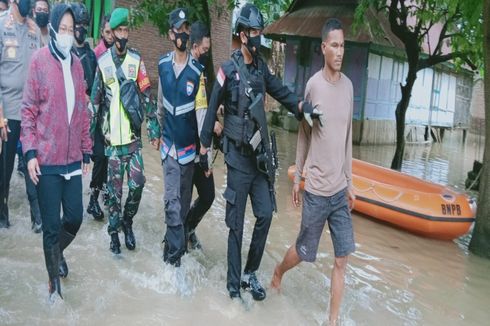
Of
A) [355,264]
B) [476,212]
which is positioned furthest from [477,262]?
[355,264]

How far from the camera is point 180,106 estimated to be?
14.7ft

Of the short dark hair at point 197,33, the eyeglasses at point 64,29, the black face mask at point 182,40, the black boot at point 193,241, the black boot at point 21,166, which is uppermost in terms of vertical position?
the short dark hair at point 197,33

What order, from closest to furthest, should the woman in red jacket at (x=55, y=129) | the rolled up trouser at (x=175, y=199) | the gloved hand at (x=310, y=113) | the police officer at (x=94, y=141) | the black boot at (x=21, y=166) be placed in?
1. the woman in red jacket at (x=55, y=129)
2. the gloved hand at (x=310, y=113)
3. the rolled up trouser at (x=175, y=199)
4. the police officer at (x=94, y=141)
5. the black boot at (x=21, y=166)

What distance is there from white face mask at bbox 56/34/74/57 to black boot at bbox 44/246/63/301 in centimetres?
144

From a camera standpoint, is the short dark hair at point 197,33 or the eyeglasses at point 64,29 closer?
the eyeglasses at point 64,29

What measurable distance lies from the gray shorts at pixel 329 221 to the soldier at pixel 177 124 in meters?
1.12

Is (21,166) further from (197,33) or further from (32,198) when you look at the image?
(197,33)

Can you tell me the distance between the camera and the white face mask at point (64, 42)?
360 centimetres

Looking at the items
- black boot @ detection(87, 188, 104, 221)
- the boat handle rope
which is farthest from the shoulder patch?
the boat handle rope

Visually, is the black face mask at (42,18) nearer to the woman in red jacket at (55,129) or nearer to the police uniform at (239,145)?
the woman in red jacket at (55,129)

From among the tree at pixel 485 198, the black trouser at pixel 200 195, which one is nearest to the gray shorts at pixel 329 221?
the black trouser at pixel 200 195

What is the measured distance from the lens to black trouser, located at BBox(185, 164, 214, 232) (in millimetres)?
Answer: 4848

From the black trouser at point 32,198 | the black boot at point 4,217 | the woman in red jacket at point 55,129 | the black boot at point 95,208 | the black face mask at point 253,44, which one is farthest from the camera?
the black boot at point 95,208

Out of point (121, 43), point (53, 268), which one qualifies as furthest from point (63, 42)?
point (53, 268)
